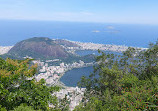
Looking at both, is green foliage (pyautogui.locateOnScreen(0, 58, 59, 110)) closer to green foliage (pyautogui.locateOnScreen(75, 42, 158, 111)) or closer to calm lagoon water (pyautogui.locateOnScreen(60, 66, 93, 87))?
green foliage (pyautogui.locateOnScreen(75, 42, 158, 111))

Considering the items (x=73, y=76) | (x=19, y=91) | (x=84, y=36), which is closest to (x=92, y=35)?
(x=84, y=36)

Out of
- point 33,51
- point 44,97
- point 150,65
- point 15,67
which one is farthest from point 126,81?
point 33,51

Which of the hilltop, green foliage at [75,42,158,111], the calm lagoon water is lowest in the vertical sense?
the calm lagoon water

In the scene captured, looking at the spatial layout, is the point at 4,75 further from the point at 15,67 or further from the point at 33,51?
the point at 33,51

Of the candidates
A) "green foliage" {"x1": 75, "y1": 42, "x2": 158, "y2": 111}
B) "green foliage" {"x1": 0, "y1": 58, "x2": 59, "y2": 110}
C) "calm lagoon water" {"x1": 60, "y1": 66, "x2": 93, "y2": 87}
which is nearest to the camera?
"green foliage" {"x1": 0, "y1": 58, "x2": 59, "y2": 110}

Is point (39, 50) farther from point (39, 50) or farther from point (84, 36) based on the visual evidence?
point (84, 36)

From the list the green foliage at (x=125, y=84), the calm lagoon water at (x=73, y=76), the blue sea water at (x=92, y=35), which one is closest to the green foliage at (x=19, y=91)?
the green foliage at (x=125, y=84)

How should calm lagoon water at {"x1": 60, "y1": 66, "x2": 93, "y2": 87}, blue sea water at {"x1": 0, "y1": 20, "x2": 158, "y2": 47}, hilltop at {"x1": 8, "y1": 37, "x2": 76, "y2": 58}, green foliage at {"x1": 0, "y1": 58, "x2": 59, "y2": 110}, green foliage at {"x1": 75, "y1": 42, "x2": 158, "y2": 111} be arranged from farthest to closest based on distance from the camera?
blue sea water at {"x1": 0, "y1": 20, "x2": 158, "y2": 47}
hilltop at {"x1": 8, "y1": 37, "x2": 76, "y2": 58}
calm lagoon water at {"x1": 60, "y1": 66, "x2": 93, "y2": 87}
green foliage at {"x1": 75, "y1": 42, "x2": 158, "y2": 111}
green foliage at {"x1": 0, "y1": 58, "x2": 59, "y2": 110}

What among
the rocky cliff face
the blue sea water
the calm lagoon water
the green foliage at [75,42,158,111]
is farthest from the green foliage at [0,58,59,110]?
the blue sea water
